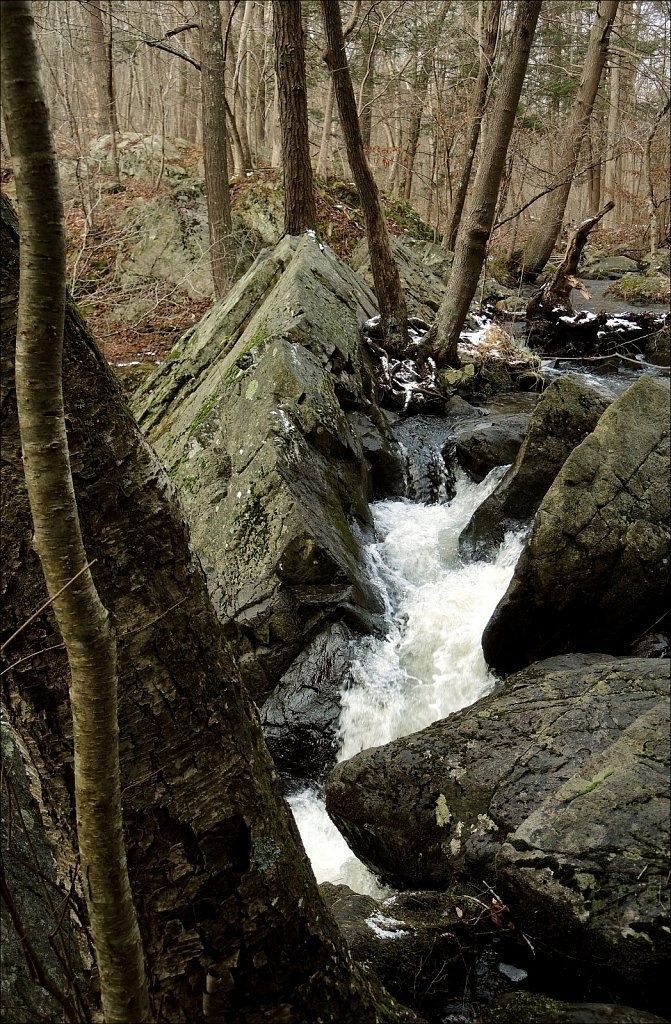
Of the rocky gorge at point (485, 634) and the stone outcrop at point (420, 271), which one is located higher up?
the stone outcrop at point (420, 271)

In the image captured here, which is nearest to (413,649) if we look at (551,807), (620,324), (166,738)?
(551,807)

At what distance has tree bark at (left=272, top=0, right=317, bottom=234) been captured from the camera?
24.2 ft

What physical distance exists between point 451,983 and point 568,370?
28.6ft

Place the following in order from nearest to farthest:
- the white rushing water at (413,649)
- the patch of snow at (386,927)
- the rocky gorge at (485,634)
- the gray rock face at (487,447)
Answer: the rocky gorge at (485,634), the patch of snow at (386,927), the white rushing water at (413,649), the gray rock face at (487,447)

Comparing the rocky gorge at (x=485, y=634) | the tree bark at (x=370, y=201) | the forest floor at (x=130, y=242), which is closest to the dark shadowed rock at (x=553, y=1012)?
the rocky gorge at (x=485, y=634)

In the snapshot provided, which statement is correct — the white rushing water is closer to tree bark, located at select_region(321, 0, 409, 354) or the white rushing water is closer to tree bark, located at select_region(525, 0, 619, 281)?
tree bark, located at select_region(321, 0, 409, 354)

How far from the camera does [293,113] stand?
779 centimetres

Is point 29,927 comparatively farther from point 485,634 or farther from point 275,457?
point 275,457

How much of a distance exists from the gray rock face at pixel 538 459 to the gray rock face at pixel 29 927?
14.1 ft

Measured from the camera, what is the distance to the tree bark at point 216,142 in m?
9.34

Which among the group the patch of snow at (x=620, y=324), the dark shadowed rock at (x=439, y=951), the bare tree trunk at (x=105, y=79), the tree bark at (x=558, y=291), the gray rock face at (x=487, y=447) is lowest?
the dark shadowed rock at (x=439, y=951)

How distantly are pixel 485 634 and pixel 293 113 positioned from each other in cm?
638

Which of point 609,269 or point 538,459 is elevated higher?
point 609,269

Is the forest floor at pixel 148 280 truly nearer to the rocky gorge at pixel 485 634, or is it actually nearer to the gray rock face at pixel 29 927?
the rocky gorge at pixel 485 634
